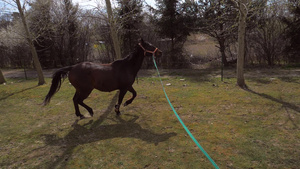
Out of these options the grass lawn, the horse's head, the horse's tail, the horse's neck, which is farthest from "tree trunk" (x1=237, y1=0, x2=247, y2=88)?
the horse's tail

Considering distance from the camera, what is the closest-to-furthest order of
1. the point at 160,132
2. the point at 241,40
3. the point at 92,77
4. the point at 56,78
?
the point at 160,132 < the point at 92,77 < the point at 56,78 < the point at 241,40

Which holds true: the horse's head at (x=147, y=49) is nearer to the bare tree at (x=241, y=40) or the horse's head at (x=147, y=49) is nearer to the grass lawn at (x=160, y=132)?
the grass lawn at (x=160, y=132)

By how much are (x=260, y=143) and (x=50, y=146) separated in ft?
14.9

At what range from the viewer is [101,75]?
214 inches

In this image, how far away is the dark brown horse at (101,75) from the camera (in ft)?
17.6

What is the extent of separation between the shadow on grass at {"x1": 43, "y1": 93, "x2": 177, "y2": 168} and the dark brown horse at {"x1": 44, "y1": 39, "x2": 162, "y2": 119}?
0.77m

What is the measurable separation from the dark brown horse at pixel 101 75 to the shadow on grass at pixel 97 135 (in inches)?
30.2

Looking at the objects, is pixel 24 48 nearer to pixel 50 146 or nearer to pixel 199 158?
pixel 50 146

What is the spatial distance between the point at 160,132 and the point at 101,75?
2330 mm

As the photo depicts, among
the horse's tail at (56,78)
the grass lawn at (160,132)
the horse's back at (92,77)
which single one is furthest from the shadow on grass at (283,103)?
Answer: the horse's tail at (56,78)

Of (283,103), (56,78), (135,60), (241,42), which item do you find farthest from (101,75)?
(241,42)

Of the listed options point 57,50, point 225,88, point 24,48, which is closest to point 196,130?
point 225,88

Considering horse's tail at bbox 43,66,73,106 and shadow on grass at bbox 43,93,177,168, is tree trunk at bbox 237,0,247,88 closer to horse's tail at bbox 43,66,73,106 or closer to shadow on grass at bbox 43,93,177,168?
shadow on grass at bbox 43,93,177,168

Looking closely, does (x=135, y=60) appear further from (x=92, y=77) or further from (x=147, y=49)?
(x=92, y=77)
